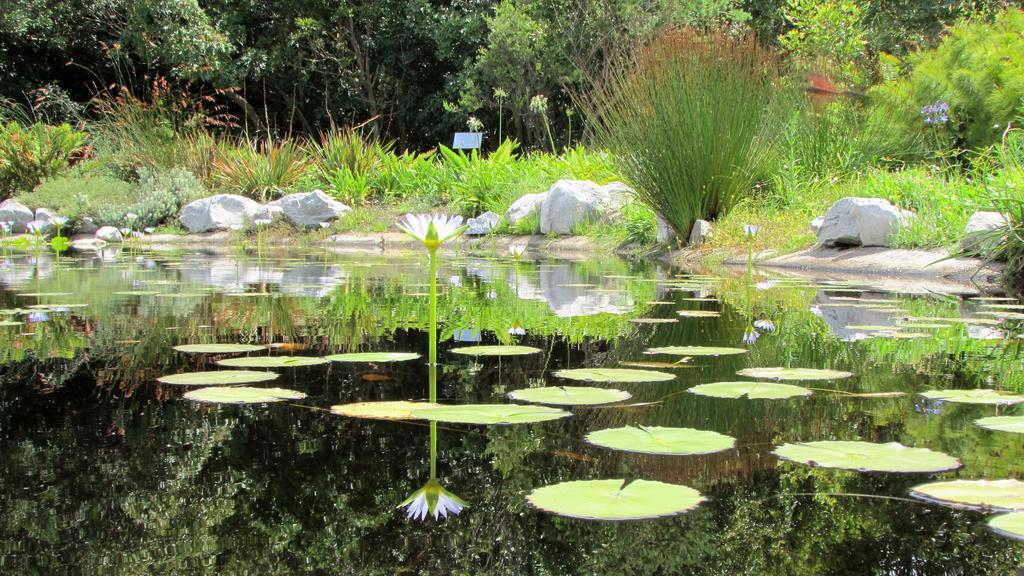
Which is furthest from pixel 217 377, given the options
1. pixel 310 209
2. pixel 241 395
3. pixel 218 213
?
pixel 218 213

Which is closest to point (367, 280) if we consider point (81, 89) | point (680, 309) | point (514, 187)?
point (680, 309)

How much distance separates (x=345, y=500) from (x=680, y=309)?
218 centimetres

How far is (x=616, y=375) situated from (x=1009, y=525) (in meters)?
0.86

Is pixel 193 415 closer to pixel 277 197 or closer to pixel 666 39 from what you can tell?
pixel 666 39

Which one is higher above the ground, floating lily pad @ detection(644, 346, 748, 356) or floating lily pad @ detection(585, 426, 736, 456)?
floating lily pad @ detection(644, 346, 748, 356)

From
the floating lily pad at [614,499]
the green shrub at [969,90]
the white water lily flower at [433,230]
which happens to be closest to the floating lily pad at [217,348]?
the white water lily flower at [433,230]

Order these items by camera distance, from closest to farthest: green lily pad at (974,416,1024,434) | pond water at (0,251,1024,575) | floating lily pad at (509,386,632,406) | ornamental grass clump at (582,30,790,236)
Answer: pond water at (0,251,1024,575), green lily pad at (974,416,1024,434), floating lily pad at (509,386,632,406), ornamental grass clump at (582,30,790,236)

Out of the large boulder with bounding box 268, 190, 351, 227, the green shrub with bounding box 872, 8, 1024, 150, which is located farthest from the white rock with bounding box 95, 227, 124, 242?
the green shrub with bounding box 872, 8, 1024, 150

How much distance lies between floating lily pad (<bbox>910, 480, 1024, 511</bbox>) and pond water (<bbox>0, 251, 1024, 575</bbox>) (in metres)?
0.02

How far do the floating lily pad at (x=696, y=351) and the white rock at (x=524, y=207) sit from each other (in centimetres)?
642

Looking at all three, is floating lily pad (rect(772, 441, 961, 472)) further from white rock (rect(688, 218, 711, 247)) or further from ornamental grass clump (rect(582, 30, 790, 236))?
white rock (rect(688, 218, 711, 247))

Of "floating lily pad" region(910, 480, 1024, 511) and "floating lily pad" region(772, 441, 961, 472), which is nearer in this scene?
"floating lily pad" region(910, 480, 1024, 511)

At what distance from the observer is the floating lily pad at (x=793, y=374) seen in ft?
5.45

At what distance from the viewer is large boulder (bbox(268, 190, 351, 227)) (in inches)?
383
